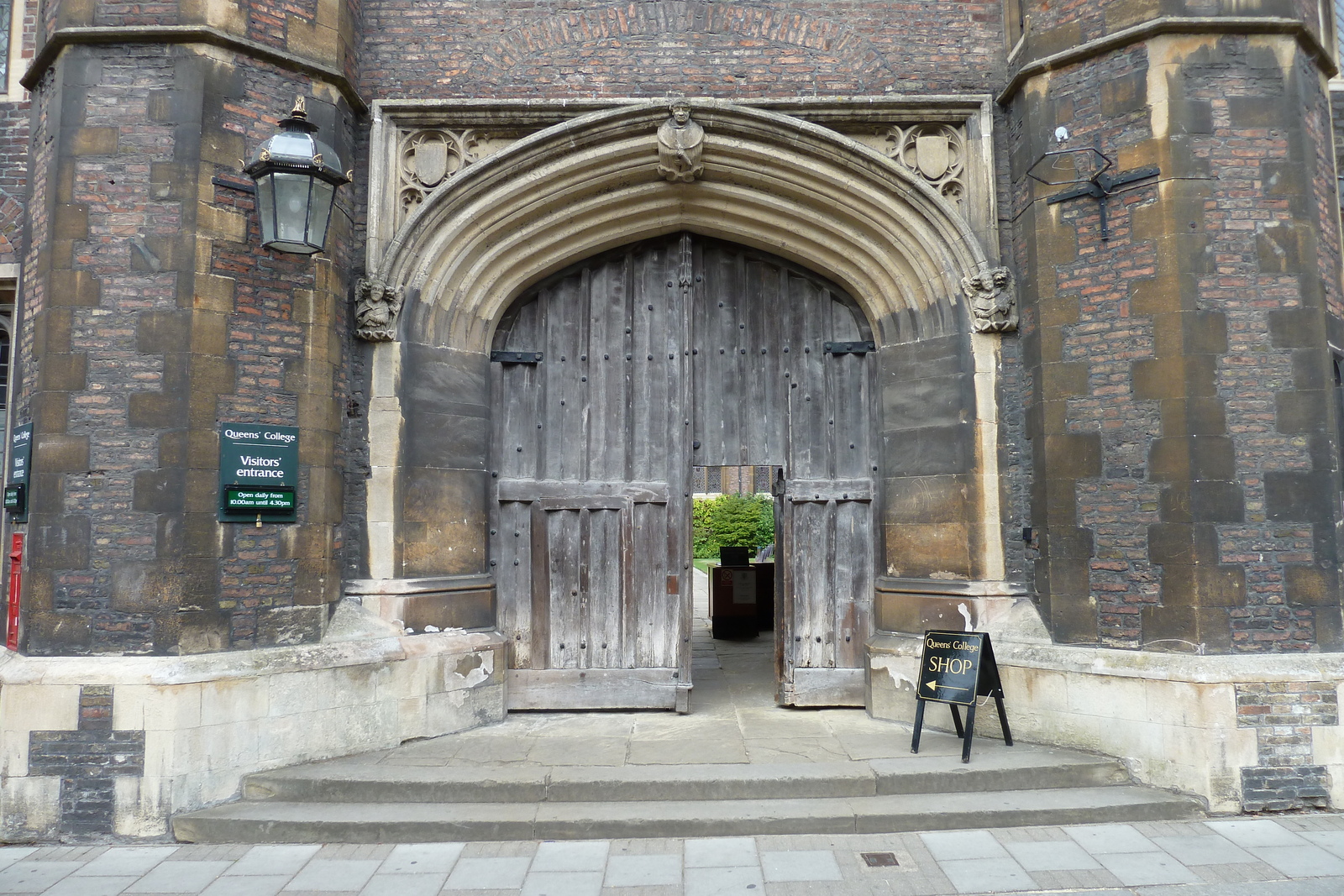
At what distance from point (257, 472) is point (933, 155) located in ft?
16.6

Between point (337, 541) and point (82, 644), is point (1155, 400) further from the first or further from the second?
point (82, 644)

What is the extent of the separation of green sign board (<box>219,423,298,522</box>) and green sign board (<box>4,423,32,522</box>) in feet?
3.71

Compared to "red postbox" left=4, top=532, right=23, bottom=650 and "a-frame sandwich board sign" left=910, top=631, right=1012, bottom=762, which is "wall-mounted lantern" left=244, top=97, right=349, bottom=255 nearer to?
"red postbox" left=4, top=532, right=23, bottom=650

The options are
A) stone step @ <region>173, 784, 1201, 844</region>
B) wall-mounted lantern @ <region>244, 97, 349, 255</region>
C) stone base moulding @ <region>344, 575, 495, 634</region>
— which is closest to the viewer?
stone step @ <region>173, 784, 1201, 844</region>

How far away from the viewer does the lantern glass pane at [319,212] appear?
16.6ft

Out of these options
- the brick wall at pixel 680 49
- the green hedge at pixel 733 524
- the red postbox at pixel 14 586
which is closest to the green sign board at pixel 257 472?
the red postbox at pixel 14 586

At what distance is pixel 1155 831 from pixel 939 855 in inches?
50.6

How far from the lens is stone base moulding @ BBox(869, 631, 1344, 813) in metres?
4.75

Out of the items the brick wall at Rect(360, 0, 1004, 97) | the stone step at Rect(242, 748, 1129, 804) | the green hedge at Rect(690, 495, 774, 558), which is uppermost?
the brick wall at Rect(360, 0, 1004, 97)

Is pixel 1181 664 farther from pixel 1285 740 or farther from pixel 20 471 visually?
pixel 20 471

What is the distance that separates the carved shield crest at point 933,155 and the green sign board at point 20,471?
6.07 meters

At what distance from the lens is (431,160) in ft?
20.1

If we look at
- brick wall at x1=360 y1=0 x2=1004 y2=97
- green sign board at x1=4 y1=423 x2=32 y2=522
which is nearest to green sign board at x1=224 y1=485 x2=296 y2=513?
green sign board at x1=4 y1=423 x2=32 y2=522

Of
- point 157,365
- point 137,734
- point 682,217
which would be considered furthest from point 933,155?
point 137,734
